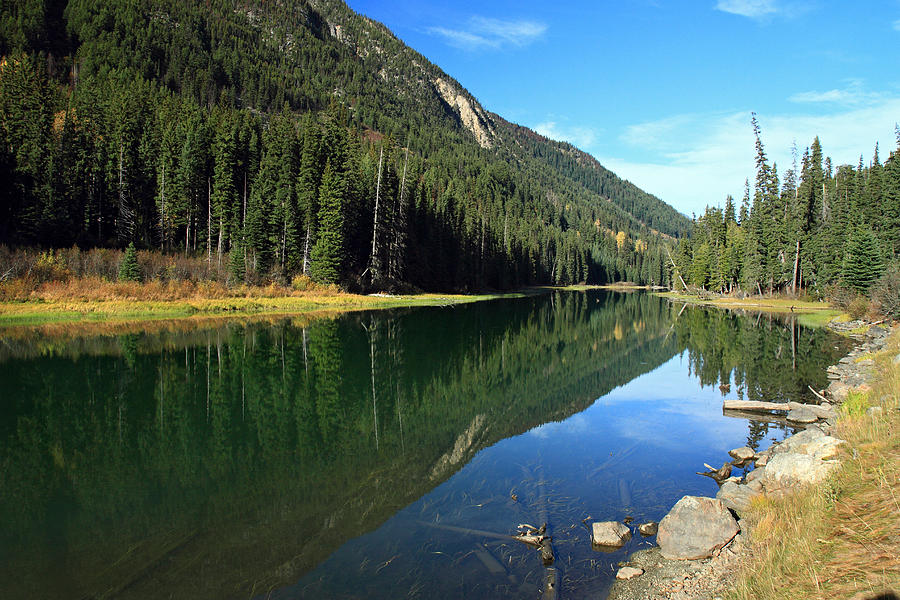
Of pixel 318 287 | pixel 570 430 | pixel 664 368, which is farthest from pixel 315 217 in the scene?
pixel 570 430

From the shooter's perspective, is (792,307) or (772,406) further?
(792,307)

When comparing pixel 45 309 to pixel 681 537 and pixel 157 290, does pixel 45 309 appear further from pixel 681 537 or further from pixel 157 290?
pixel 681 537

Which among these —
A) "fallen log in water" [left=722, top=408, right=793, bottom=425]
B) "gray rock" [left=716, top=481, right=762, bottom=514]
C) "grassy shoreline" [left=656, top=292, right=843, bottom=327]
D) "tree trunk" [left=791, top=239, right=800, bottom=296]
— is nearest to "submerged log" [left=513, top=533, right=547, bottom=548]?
"gray rock" [left=716, top=481, right=762, bottom=514]

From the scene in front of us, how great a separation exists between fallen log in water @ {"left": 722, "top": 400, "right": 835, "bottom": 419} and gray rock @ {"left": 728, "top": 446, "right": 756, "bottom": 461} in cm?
377

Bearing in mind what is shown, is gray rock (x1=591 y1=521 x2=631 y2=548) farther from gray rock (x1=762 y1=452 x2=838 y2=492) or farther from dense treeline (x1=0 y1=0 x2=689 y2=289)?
dense treeline (x1=0 y1=0 x2=689 y2=289)

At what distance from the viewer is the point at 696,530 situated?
7215mm

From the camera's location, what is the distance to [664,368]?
2553 centimetres

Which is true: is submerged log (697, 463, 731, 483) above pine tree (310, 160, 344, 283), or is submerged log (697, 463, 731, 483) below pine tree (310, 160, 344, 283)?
below

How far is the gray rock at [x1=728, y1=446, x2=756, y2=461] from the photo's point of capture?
11.6 m

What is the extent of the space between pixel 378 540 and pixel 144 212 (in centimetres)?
5795

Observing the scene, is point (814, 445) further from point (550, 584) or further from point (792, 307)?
point (792, 307)

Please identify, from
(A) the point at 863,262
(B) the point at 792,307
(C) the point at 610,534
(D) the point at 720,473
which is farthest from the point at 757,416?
(B) the point at 792,307

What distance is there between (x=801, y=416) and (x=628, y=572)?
35.3 feet

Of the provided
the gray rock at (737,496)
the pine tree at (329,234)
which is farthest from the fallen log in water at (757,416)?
the pine tree at (329,234)
